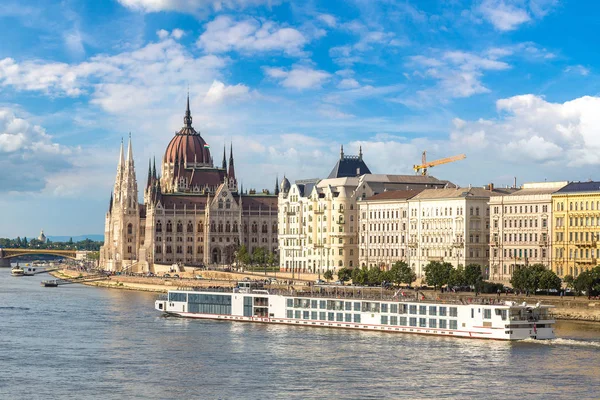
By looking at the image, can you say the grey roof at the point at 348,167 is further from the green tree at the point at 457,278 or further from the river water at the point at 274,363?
the river water at the point at 274,363

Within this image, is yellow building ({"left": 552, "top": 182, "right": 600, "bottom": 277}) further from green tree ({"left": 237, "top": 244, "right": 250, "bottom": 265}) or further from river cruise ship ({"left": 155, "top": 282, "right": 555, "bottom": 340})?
green tree ({"left": 237, "top": 244, "right": 250, "bottom": 265})

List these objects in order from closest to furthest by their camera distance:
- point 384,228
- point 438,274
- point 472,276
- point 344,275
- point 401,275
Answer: point 472,276, point 438,274, point 401,275, point 344,275, point 384,228

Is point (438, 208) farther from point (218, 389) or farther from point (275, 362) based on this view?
point (218, 389)

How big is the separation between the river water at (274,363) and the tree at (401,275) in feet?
92.3

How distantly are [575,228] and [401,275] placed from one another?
17501mm

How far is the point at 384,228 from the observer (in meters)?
134

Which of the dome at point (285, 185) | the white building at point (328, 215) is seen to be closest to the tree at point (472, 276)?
the white building at point (328, 215)

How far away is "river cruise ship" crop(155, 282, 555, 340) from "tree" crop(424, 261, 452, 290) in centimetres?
1257

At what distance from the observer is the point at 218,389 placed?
58031 millimetres

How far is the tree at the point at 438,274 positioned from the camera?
360ft

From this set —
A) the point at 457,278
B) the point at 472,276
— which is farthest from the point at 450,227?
the point at 472,276

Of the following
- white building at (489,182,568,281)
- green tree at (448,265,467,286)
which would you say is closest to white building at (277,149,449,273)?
white building at (489,182,568,281)

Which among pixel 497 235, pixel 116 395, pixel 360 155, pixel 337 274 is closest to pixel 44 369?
pixel 116 395

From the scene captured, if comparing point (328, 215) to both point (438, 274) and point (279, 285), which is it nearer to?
point (279, 285)
